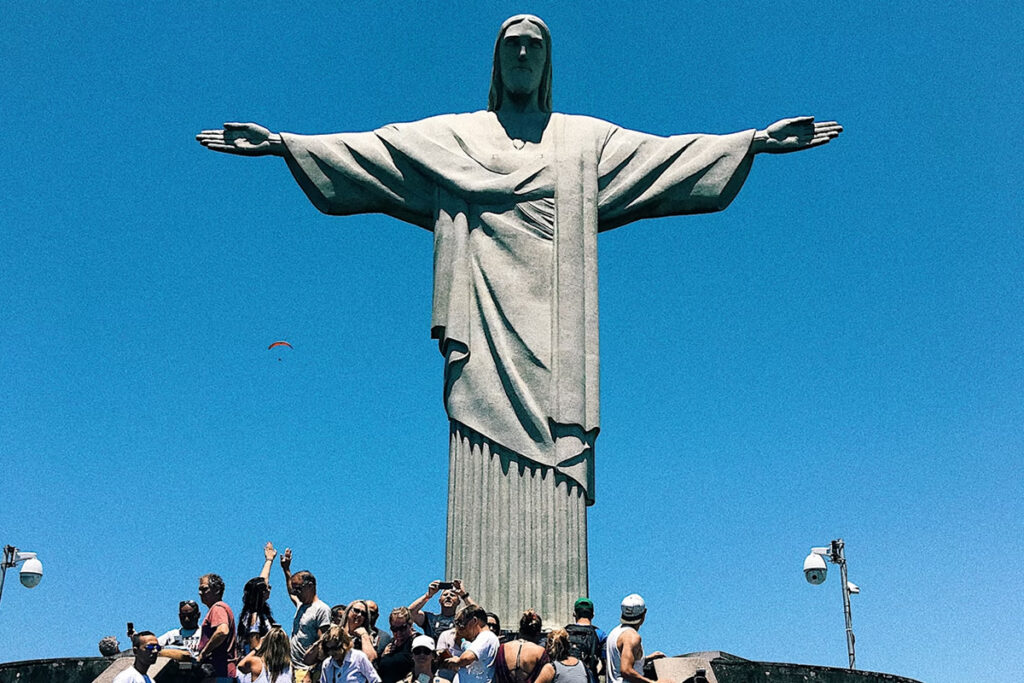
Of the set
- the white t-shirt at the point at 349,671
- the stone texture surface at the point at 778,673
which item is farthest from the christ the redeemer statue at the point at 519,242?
the white t-shirt at the point at 349,671

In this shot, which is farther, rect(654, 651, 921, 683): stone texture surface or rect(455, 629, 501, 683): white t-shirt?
rect(654, 651, 921, 683): stone texture surface

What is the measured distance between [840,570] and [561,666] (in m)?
11.0

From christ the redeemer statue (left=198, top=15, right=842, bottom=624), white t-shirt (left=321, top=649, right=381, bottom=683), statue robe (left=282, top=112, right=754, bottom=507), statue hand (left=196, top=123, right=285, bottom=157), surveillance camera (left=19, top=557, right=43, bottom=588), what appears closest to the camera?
white t-shirt (left=321, top=649, right=381, bottom=683)

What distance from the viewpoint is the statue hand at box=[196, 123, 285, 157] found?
13781 mm

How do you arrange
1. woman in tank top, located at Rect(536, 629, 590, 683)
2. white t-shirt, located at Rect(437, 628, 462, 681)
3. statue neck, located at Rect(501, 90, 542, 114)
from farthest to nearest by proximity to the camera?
statue neck, located at Rect(501, 90, 542, 114) → white t-shirt, located at Rect(437, 628, 462, 681) → woman in tank top, located at Rect(536, 629, 590, 683)

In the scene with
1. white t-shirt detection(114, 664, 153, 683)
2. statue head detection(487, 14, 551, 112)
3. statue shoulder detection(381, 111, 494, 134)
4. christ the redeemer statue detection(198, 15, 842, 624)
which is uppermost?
statue head detection(487, 14, 551, 112)

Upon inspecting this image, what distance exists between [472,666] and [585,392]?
4.76 meters

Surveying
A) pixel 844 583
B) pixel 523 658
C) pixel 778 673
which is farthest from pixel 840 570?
pixel 523 658

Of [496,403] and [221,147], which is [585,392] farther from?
[221,147]

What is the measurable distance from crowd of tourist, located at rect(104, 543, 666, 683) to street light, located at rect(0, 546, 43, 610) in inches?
339

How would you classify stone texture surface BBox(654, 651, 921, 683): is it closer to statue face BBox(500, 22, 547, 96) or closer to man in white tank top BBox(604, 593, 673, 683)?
man in white tank top BBox(604, 593, 673, 683)

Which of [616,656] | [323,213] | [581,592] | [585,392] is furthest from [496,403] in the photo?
[616,656]

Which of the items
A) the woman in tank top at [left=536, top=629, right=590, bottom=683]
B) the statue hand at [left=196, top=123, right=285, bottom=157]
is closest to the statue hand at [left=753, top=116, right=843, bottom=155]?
the statue hand at [left=196, top=123, right=285, bottom=157]

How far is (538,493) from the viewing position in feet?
41.1
